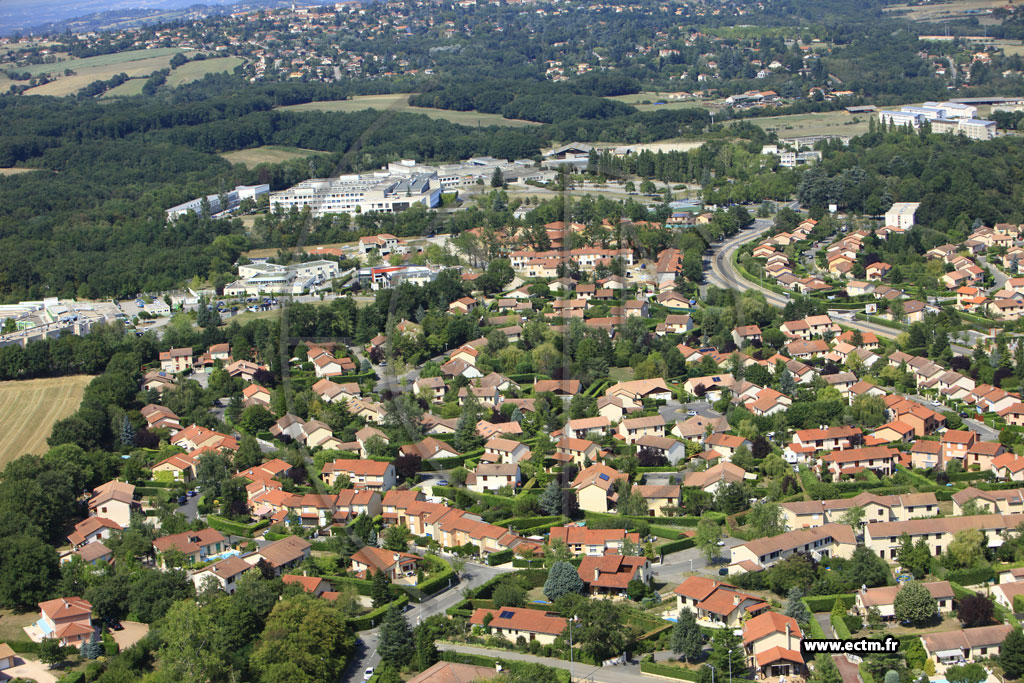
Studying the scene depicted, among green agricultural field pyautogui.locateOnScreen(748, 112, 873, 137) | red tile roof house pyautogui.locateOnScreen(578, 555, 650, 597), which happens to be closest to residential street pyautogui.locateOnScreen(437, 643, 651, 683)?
red tile roof house pyautogui.locateOnScreen(578, 555, 650, 597)

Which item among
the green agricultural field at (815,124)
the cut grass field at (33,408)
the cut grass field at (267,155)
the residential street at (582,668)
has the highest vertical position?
the residential street at (582,668)

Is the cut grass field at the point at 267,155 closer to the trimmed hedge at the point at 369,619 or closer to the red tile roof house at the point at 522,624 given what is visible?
the trimmed hedge at the point at 369,619

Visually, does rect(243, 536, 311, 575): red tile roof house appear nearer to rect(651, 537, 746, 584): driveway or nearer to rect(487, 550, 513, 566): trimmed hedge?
rect(487, 550, 513, 566): trimmed hedge

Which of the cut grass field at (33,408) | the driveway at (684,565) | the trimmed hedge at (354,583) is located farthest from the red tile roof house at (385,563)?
the cut grass field at (33,408)

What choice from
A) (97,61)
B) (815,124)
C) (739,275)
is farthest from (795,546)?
(97,61)

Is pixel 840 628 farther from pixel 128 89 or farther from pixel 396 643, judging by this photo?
pixel 128 89

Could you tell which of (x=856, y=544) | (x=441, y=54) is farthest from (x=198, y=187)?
(x=856, y=544)

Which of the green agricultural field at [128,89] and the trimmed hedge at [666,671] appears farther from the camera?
the green agricultural field at [128,89]
